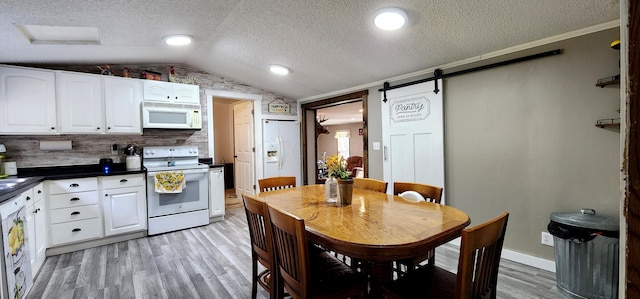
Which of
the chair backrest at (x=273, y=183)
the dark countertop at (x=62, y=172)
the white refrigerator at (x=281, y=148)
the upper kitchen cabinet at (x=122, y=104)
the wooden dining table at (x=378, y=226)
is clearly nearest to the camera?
the wooden dining table at (x=378, y=226)

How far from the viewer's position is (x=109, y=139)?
372 cm

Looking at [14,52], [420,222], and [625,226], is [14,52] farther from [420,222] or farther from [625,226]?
[625,226]

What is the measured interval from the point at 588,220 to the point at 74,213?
4748mm

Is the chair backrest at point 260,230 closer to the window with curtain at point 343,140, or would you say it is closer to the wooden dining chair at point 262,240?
the wooden dining chair at point 262,240

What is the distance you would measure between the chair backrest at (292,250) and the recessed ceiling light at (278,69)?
8.81 feet

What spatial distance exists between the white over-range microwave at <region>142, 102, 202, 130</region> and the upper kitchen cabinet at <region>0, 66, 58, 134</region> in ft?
2.91

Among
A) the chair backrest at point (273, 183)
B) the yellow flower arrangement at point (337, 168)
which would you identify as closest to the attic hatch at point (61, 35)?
the chair backrest at point (273, 183)

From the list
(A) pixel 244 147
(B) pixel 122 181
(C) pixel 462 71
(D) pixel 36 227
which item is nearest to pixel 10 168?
(D) pixel 36 227

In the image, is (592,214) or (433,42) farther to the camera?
(433,42)

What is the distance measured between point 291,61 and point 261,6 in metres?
1.17

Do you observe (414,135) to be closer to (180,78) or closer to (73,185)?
(180,78)

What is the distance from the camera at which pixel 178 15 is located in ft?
7.99

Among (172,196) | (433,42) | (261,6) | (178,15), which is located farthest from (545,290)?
(172,196)

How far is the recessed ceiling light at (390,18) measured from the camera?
2223mm
